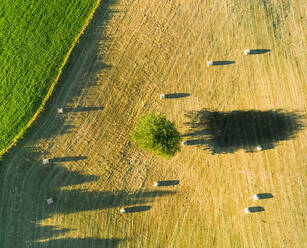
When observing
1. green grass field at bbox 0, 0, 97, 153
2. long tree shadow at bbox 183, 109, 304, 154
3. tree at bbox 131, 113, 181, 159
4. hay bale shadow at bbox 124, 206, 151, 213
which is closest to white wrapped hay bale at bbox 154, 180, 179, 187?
hay bale shadow at bbox 124, 206, 151, 213

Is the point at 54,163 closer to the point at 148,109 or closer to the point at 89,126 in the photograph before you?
the point at 89,126

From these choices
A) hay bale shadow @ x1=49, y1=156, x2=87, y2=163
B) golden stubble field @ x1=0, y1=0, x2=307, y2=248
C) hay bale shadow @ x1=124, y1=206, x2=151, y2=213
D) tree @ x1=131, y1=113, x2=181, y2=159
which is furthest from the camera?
hay bale shadow @ x1=49, y1=156, x2=87, y2=163

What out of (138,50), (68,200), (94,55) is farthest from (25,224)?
(138,50)

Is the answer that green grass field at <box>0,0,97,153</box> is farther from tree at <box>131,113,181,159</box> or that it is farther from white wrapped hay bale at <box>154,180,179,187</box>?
white wrapped hay bale at <box>154,180,179,187</box>

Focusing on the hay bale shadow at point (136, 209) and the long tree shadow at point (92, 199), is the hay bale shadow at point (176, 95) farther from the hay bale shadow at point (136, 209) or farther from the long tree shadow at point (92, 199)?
the hay bale shadow at point (136, 209)

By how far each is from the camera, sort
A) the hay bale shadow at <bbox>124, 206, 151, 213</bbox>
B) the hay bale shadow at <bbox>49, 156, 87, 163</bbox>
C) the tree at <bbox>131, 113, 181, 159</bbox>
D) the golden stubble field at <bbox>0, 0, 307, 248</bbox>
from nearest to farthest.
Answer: the tree at <bbox>131, 113, 181, 159</bbox> → the golden stubble field at <bbox>0, 0, 307, 248</bbox> → the hay bale shadow at <bbox>124, 206, 151, 213</bbox> → the hay bale shadow at <bbox>49, 156, 87, 163</bbox>

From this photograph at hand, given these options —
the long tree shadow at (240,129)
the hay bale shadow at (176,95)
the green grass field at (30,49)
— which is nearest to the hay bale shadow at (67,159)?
the green grass field at (30,49)
